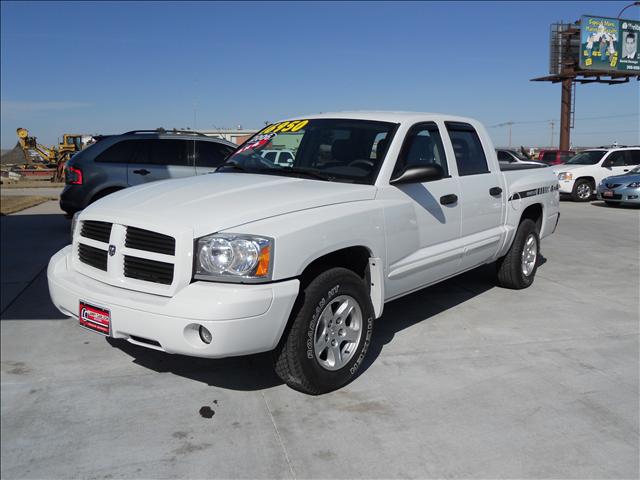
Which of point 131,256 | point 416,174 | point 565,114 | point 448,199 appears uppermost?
point 565,114

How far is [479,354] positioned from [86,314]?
294cm

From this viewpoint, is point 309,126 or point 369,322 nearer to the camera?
point 369,322

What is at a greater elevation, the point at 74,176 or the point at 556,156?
the point at 556,156

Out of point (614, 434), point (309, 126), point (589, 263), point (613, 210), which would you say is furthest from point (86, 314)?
point (613, 210)

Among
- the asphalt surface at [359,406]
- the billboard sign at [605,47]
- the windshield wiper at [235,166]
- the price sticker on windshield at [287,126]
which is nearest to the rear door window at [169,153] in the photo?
the asphalt surface at [359,406]

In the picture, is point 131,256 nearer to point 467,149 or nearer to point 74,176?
point 467,149

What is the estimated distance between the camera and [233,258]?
323cm

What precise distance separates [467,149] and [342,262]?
2107 millimetres

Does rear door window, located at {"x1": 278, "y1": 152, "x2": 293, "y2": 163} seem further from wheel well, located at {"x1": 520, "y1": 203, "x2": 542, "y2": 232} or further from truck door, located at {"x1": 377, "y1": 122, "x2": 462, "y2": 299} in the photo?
wheel well, located at {"x1": 520, "y1": 203, "x2": 542, "y2": 232}

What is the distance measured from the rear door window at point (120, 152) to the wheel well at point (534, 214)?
20.4 ft

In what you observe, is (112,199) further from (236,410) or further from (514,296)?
(514,296)

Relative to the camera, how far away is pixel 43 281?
628 centimetres

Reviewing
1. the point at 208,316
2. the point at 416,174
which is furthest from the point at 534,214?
the point at 208,316

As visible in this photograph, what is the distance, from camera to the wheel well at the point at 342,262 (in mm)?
3716
